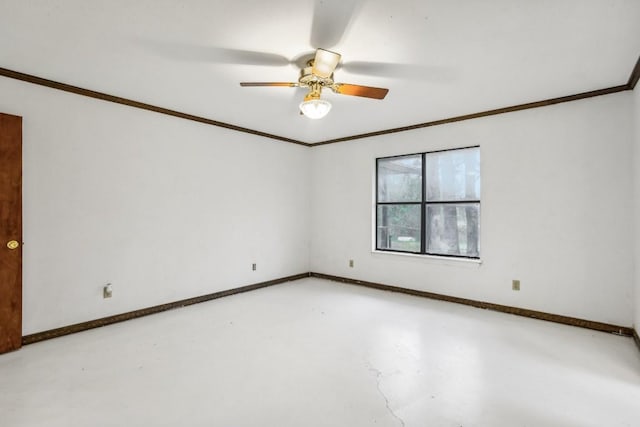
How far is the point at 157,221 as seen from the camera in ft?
12.9

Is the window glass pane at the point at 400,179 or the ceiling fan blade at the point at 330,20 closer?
the ceiling fan blade at the point at 330,20

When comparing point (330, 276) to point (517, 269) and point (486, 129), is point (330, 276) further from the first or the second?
point (486, 129)

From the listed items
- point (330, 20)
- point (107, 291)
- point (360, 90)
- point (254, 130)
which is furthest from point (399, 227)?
point (107, 291)

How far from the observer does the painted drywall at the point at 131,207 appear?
10.1 ft

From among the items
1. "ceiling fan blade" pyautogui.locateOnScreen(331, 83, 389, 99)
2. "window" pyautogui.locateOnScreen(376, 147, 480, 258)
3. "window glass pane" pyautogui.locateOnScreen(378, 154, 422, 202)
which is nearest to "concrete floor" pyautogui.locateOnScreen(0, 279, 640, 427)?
"window" pyautogui.locateOnScreen(376, 147, 480, 258)

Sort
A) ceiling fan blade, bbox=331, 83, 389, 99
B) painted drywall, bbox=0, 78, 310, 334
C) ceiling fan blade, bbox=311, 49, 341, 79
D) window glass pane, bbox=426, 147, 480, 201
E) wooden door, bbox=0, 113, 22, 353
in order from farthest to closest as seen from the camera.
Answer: window glass pane, bbox=426, 147, 480, 201
painted drywall, bbox=0, 78, 310, 334
wooden door, bbox=0, 113, 22, 353
ceiling fan blade, bbox=331, 83, 389, 99
ceiling fan blade, bbox=311, 49, 341, 79

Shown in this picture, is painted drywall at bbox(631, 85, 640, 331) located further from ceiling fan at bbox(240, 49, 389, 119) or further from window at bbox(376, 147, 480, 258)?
ceiling fan at bbox(240, 49, 389, 119)

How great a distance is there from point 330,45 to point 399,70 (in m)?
0.75

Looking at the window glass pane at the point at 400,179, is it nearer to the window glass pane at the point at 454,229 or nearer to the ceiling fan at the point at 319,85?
the window glass pane at the point at 454,229

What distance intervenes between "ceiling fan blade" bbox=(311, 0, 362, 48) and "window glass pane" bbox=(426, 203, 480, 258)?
294 cm

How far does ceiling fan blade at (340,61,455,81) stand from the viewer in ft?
9.01

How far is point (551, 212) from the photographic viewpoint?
3660 millimetres

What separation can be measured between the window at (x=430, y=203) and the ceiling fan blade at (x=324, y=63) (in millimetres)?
2565

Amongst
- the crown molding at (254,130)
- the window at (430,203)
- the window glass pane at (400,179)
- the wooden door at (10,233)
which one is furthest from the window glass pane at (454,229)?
the wooden door at (10,233)
